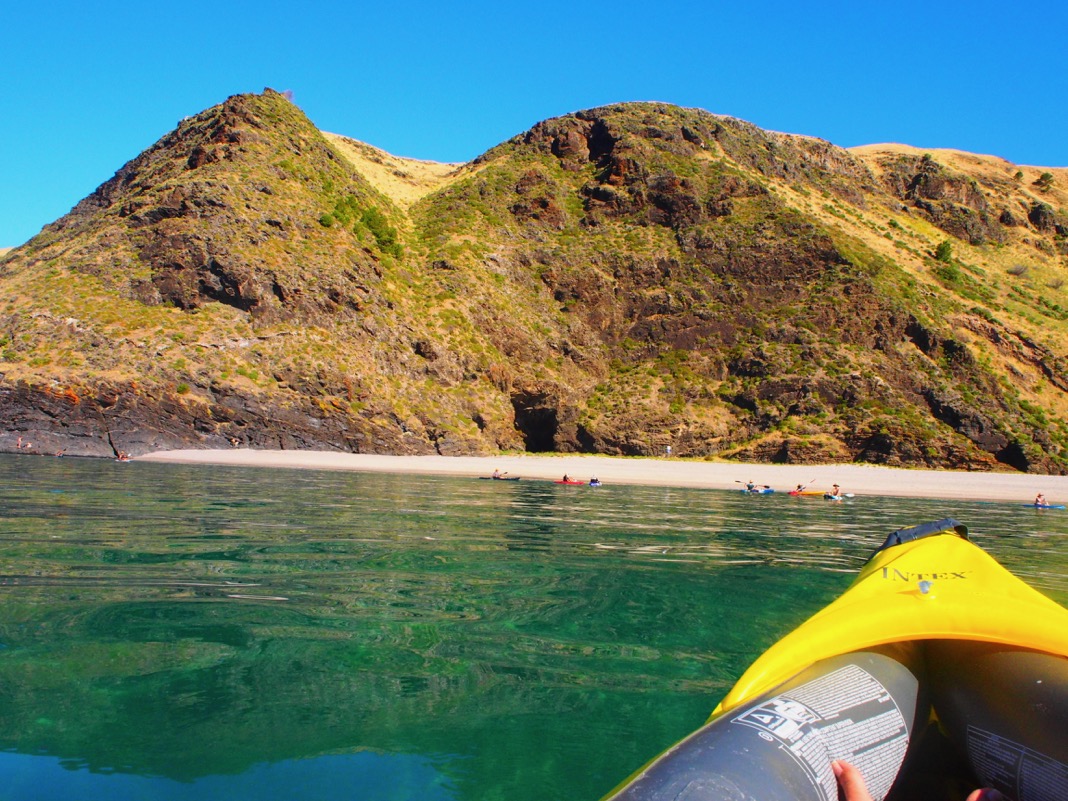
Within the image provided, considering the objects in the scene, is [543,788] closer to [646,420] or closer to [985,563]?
[985,563]

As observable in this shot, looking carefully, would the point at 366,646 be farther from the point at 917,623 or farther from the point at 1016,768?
the point at 1016,768

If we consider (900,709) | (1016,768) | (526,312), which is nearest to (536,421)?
(526,312)

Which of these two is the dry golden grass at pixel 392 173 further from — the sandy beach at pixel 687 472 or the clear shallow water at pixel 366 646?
the clear shallow water at pixel 366 646

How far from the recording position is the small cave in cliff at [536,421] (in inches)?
1812

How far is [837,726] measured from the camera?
2.70m

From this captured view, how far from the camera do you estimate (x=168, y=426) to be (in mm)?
34188

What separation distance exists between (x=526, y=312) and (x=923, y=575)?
52.0m

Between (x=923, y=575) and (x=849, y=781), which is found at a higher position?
(x=923, y=575)

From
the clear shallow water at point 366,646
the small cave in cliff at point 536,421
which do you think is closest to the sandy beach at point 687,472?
the small cave in cliff at point 536,421

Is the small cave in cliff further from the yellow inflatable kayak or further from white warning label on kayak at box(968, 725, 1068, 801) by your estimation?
white warning label on kayak at box(968, 725, 1068, 801)

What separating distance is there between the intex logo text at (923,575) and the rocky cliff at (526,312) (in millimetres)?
34798

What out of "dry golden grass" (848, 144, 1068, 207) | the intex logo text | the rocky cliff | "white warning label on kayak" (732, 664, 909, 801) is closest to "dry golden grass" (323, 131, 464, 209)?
the rocky cliff

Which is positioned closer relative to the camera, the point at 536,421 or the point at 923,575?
the point at 923,575

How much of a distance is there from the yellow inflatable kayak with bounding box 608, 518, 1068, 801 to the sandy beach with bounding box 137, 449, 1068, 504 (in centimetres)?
2791
